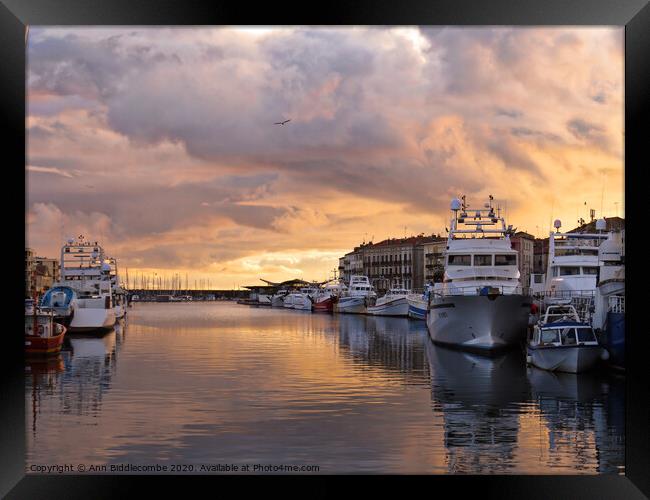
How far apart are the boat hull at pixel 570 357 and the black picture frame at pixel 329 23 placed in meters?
12.1

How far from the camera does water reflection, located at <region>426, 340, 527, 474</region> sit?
36.4 feet

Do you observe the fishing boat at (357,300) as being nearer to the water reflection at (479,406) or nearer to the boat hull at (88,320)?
the boat hull at (88,320)

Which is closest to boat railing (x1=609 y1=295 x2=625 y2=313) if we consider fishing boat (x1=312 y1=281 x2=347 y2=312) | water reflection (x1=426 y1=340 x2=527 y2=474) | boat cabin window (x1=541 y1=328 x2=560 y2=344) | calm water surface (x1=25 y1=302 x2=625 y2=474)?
boat cabin window (x1=541 y1=328 x2=560 y2=344)

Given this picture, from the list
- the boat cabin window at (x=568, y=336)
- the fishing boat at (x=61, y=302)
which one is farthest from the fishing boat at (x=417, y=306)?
the boat cabin window at (x=568, y=336)

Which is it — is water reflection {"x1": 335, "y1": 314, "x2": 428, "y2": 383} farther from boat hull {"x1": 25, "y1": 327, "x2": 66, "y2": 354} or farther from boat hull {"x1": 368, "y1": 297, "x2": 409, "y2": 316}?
boat hull {"x1": 368, "y1": 297, "x2": 409, "y2": 316}

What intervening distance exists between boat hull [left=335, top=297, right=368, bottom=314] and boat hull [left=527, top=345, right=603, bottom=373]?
5421 cm

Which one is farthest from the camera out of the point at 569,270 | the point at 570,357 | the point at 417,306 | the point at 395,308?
the point at 395,308

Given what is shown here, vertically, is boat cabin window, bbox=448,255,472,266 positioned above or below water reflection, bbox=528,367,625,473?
above

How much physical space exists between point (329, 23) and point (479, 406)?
30.8ft

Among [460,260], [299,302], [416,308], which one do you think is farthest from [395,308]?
[460,260]

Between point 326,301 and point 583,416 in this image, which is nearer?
point 583,416

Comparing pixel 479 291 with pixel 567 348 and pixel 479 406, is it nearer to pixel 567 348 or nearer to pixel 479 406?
pixel 567 348

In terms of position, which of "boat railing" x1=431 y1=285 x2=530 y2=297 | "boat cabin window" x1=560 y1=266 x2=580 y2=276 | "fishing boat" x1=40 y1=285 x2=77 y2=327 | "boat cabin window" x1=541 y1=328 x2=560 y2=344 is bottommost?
"boat cabin window" x1=541 y1=328 x2=560 y2=344

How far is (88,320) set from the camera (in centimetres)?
3947
